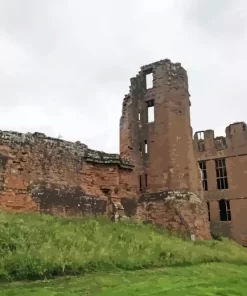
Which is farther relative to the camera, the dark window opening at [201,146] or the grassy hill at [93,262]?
the dark window opening at [201,146]

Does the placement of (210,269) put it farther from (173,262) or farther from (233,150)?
(233,150)

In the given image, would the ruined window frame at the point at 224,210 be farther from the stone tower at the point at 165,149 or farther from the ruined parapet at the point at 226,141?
the stone tower at the point at 165,149

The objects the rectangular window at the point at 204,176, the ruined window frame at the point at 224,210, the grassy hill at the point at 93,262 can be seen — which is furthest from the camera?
the rectangular window at the point at 204,176

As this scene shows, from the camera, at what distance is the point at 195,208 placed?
782 inches

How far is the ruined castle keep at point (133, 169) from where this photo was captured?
12430 millimetres

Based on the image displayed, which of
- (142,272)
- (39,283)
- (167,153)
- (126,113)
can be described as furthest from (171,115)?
(39,283)

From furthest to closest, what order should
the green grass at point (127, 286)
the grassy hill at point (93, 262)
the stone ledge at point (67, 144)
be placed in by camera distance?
the stone ledge at point (67, 144) < the grassy hill at point (93, 262) < the green grass at point (127, 286)

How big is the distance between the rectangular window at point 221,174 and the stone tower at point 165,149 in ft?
34.7

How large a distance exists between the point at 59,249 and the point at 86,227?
282 cm

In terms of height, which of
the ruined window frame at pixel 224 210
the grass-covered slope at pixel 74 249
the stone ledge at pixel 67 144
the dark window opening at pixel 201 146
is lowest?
the grass-covered slope at pixel 74 249

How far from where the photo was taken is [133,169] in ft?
55.1

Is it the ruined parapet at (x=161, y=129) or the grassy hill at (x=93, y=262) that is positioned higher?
the ruined parapet at (x=161, y=129)

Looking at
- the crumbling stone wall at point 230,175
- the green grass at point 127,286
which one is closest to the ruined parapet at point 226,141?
the crumbling stone wall at point 230,175

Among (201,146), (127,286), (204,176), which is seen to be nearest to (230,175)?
(204,176)
